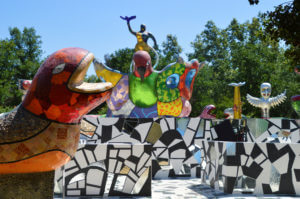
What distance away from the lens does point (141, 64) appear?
34.0 ft

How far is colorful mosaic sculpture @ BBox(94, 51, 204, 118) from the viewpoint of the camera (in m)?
10.6

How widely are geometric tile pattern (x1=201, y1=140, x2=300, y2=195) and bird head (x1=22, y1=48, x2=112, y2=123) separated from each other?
4.18 m

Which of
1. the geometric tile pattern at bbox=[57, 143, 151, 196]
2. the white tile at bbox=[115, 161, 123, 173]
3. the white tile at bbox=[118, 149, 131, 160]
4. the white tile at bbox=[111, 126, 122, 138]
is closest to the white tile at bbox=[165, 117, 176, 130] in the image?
the white tile at bbox=[111, 126, 122, 138]

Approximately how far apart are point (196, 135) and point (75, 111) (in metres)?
6.57

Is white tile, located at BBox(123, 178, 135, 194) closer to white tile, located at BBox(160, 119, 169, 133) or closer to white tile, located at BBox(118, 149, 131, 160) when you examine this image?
white tile, located at BBox(118, 149, 131, 160)

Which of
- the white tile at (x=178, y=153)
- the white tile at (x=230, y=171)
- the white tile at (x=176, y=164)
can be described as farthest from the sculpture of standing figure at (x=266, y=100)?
the white tile at (x=230, y=171)

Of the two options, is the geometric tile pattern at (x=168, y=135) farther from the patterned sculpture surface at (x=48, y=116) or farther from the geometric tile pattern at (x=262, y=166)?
the patterned sculpture surface at (x=48, y=116)

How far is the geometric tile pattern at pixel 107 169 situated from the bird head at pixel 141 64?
4285 mm

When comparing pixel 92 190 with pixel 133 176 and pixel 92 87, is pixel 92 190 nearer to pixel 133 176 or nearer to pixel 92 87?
pixel 133 176

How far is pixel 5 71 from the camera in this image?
2258cm

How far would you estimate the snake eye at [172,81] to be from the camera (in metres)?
10.8

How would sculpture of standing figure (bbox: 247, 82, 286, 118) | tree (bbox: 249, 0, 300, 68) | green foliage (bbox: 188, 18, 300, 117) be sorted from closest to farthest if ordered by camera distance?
tree (bbox: 249, 0, 300, 68), sculpture of standing figure (bbox: 247, 82, 286, 118), green foliage (bbox: 188, 18, 300, 117)

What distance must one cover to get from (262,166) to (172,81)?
481 centimetres

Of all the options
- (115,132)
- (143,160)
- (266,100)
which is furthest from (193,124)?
(266,100)
